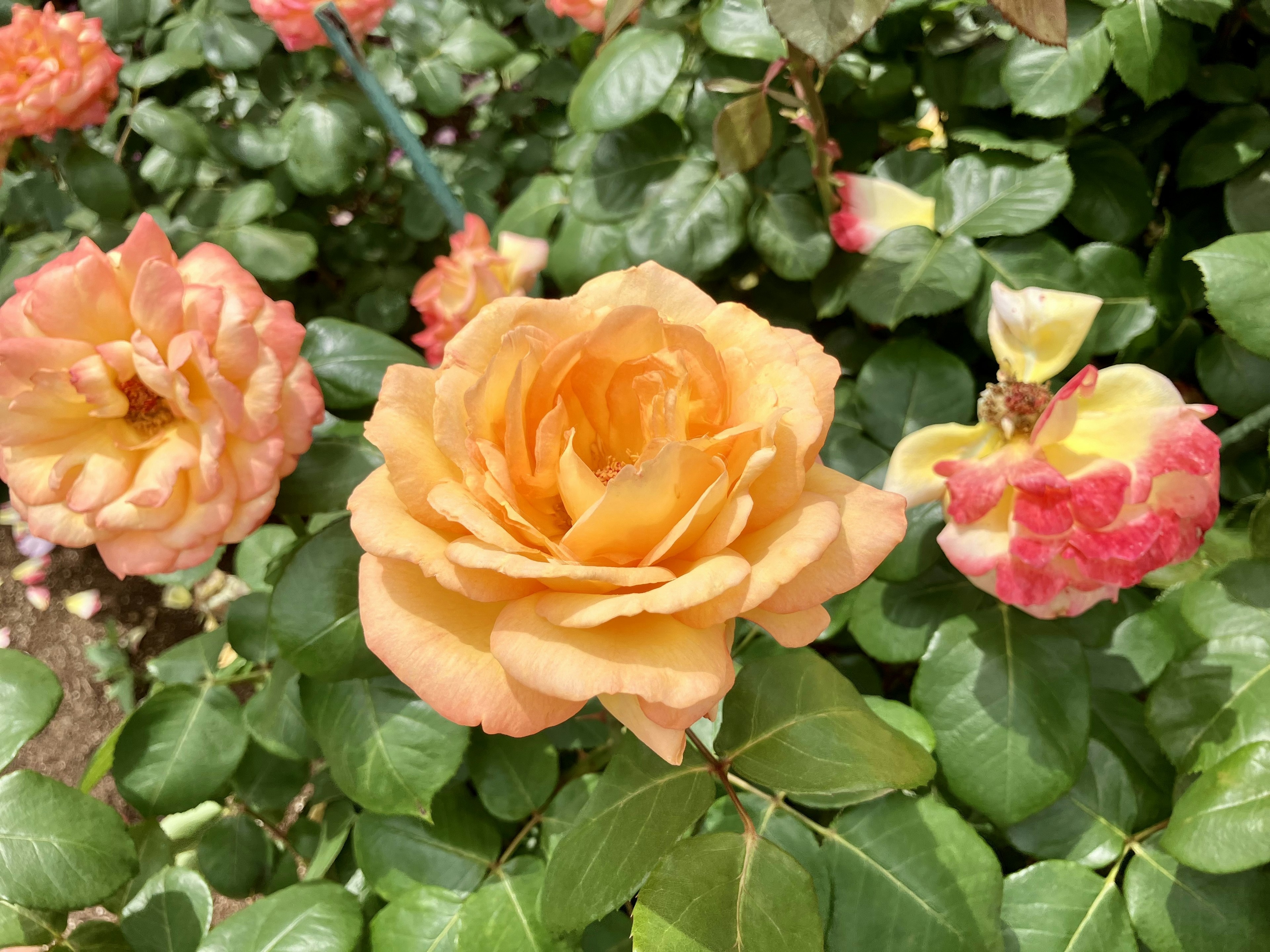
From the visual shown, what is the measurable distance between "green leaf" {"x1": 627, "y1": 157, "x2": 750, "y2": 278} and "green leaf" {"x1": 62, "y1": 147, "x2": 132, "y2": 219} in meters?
0.74

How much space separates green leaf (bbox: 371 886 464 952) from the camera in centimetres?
73

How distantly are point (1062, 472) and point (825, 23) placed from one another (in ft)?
1.23

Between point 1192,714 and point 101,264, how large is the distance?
3.20ft

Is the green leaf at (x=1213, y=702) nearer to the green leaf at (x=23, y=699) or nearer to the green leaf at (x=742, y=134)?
the green leaf at (x=742, y=134)

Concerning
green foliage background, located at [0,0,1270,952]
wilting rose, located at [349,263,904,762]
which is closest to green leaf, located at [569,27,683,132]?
green foliage background, located at [0,0,1270,952]

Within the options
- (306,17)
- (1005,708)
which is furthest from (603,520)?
(306,17)

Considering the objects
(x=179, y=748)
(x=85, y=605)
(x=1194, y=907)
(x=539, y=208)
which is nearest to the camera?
(x=1194, y=907)

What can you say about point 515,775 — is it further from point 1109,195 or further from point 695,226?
point 1109,195

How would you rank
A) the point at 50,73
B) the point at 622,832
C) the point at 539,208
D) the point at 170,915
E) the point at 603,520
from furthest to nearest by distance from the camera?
the point at 539,208, the point at 50,73, the point at 170,915, the point at 622,832, the point at 603,520

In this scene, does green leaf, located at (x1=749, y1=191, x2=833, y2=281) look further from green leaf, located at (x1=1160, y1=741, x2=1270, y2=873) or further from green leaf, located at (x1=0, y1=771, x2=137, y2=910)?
green leaf, located at (x1=0, y1=771, x2=137, y2=910)

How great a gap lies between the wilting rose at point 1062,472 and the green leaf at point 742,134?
0.87 ft

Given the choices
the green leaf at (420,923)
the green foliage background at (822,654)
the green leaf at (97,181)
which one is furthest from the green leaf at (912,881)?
the green leaf at (97,181)

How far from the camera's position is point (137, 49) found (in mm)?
1503

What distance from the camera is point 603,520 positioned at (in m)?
0.43
